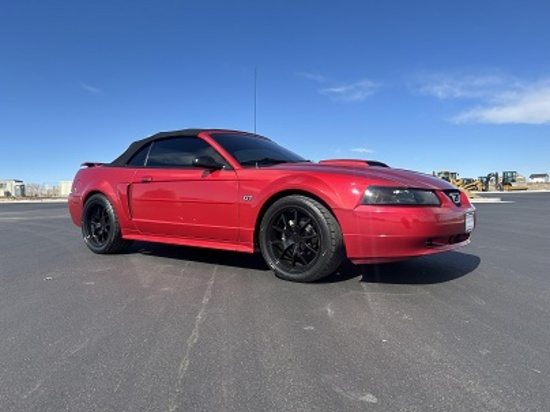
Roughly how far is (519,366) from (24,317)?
10.2 ft

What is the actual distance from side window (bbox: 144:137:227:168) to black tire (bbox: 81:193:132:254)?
823 mm

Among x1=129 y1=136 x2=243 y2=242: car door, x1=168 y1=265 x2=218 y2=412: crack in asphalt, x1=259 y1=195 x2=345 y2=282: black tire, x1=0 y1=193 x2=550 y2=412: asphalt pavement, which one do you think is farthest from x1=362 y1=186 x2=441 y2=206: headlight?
x1=168 y1=265 x2=218 y2=412: crack in asphalt

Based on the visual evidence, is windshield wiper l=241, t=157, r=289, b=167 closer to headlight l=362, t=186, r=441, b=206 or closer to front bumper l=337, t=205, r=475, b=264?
front bumper l=337, t=205, r=475, b=264

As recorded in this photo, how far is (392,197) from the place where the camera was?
3.41m

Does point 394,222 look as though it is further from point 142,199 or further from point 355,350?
point 142,199

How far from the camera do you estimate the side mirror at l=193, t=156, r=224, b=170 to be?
4.16m

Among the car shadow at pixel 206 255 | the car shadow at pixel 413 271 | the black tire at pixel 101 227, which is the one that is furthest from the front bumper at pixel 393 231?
the black tire at pixel 101 227

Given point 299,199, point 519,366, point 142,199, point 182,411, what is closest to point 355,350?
point 519,366

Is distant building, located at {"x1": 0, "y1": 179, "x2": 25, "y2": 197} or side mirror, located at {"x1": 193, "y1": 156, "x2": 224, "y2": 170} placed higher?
side mirror, located at {"x1": 193, "y1": 156, "x2": 224, "y2": 170}

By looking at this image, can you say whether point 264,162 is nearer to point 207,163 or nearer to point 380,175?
point 207,163

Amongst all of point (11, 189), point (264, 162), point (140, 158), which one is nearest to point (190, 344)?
point (264, 162)

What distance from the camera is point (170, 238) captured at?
15.2ft

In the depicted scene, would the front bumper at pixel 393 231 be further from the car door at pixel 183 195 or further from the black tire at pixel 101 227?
the black tire at pixel 101 227

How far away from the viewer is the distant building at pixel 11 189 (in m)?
52.9
